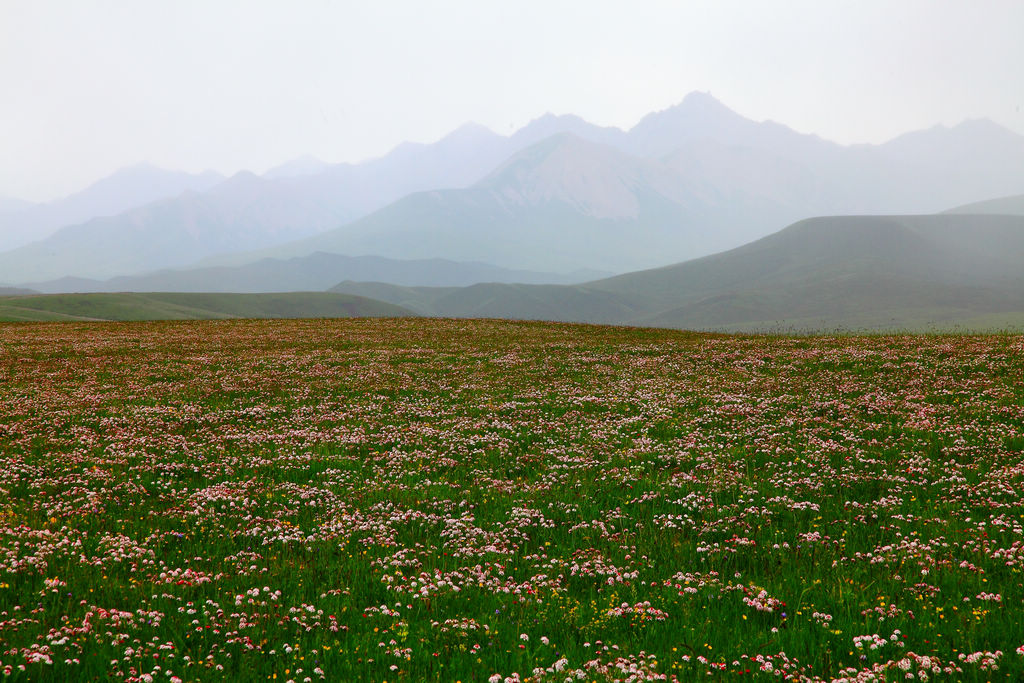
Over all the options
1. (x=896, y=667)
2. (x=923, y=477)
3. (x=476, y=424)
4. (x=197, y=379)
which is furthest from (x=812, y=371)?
(x=197, y=379)

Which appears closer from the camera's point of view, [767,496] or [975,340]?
[767,496]

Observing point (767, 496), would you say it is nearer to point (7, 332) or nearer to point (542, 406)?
point (542, 406)

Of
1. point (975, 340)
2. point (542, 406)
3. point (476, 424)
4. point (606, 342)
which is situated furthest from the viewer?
point (606, 342)

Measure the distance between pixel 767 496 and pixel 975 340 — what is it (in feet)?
92.0

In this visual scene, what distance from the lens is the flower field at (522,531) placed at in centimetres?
701

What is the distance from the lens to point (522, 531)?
37.5ft

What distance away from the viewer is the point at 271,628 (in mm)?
7668

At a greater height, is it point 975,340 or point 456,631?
point 975,340

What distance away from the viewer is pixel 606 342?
4291 centimetres

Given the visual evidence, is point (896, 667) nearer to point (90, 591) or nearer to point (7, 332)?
point (90, 591)

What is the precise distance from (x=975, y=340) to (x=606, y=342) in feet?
70.2

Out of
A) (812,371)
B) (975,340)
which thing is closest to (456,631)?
(812,371)

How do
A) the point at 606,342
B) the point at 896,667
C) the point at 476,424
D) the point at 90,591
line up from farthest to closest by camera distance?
the point at 606,342 < the point at 476,424 < the point at 90,591 < the point at 896,667

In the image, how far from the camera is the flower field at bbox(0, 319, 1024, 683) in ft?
23.0
